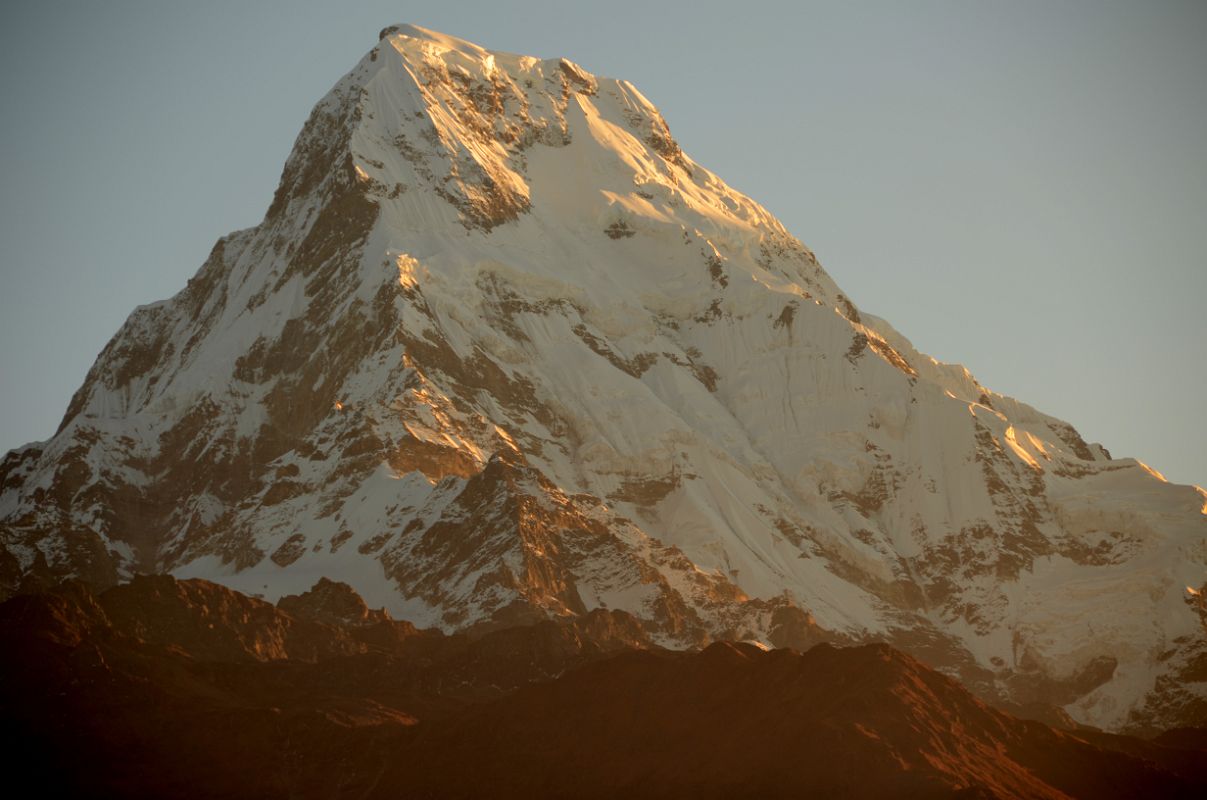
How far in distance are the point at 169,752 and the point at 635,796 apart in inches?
1348

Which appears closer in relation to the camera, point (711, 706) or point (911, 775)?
point (911, 775)

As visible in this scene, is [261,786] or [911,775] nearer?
[911,775]

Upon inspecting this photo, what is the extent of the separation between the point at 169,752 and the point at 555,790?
27818 millimetres

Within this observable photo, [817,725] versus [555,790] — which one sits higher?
[817,725]

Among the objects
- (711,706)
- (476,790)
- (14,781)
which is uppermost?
(711,706)

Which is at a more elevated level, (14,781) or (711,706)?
(711,706)

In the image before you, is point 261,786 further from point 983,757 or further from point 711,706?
point 983,757

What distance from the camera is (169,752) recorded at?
196625 millimetres

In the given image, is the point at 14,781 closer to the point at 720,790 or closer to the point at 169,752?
the point at 169,752

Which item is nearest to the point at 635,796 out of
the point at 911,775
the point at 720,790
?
the point at 720,790

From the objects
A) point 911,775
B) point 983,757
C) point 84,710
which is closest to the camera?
point 911,775

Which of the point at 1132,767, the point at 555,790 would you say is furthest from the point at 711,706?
the point at 1132,767

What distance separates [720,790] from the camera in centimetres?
18150

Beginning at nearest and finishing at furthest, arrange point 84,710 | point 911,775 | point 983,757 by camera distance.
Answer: point 911,775 → point 983,757 → point 84,710
